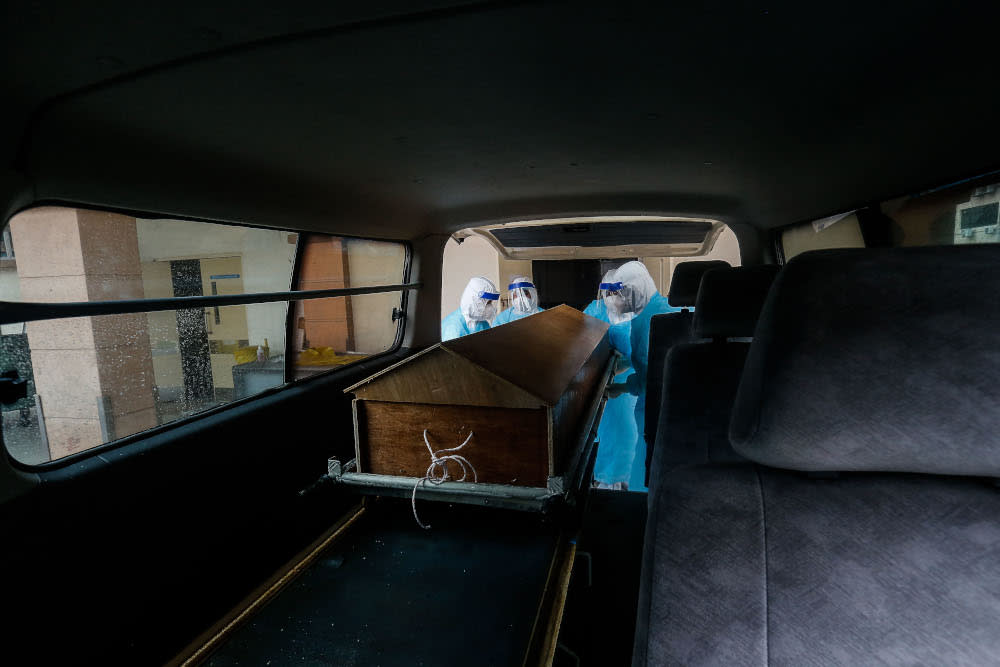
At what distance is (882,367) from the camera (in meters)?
0.89

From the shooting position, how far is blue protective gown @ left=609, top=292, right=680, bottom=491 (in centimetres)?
449

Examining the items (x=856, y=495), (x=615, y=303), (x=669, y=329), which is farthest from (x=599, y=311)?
(x=856, y=495)

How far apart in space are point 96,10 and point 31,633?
63.2 inches

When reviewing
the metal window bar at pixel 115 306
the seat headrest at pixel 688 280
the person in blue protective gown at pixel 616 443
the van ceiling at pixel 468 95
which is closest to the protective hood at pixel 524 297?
the person in blue protective gown at pixel 616 443

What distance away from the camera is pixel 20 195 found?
1431 millimetres

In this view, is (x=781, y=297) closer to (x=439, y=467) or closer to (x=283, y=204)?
(x=439, y=467)

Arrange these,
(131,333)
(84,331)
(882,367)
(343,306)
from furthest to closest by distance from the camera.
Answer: (343,306)
(131,333)
(84,331)
(882,367)

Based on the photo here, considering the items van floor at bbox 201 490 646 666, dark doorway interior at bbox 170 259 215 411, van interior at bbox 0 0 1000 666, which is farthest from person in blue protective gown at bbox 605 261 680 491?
dark doorway interior at bbox 170 259 215 411

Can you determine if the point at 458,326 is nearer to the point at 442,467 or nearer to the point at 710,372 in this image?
the point at 442,467

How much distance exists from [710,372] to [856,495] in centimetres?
150

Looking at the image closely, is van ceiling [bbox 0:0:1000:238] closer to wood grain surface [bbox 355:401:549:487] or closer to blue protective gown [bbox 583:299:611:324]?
wood grain surface [bbox 355:401:549:487]

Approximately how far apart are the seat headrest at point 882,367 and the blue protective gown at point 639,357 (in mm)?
3389

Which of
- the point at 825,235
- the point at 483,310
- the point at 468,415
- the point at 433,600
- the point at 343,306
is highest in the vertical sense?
the point at 825,235

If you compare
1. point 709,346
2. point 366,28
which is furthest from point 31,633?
point 709,346
